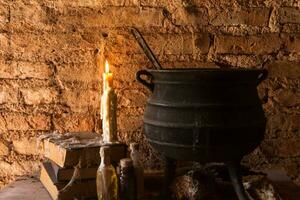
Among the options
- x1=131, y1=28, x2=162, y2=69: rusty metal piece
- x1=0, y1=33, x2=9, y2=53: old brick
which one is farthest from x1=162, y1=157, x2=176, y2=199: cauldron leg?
x1=0, y1=33, x2=9, y2=53: old brick

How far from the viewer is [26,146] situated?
2229mm

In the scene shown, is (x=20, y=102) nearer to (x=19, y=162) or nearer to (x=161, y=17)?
(x=19, y=162)

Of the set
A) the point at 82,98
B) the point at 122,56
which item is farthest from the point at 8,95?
the point at 122,56

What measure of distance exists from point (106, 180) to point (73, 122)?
2.22ft

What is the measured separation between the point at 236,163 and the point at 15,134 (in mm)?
1172

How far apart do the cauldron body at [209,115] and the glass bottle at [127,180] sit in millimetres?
152

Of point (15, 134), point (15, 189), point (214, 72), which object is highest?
point (214, 72)

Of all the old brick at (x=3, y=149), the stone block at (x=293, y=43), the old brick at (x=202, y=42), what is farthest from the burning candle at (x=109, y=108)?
the stone block at (x=293, y=43)

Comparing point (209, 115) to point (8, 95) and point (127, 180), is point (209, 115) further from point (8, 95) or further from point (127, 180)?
point (8, 95)

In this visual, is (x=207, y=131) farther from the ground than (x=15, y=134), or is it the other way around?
(x=207, y=131)

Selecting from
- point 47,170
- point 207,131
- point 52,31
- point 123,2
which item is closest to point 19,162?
point 47,170

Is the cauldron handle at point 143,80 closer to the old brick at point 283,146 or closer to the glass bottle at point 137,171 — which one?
the glass bottle at point 137,171

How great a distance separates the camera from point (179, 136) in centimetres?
157

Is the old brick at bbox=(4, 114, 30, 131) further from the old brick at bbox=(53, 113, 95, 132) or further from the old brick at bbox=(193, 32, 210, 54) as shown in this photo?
the old brick at bbox=(193, 32, 210, 54)
